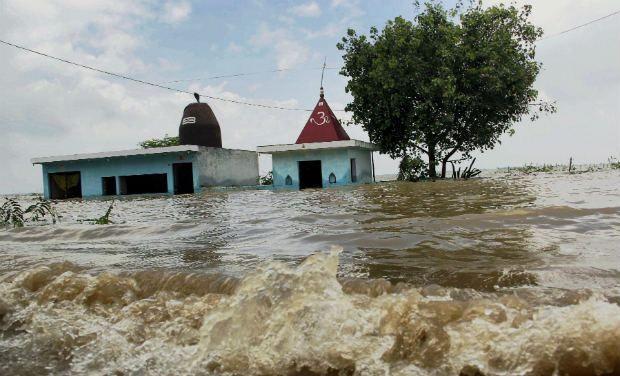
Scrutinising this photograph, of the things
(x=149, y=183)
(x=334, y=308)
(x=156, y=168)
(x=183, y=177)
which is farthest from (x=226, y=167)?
(x=334, y=308)

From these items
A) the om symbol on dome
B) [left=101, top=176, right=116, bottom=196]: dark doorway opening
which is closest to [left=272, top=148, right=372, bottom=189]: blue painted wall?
the om symbol on dome

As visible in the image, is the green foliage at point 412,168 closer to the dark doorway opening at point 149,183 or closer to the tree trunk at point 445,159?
the tree trunk at point 445,159

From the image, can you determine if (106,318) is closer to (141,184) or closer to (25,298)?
(25,298)

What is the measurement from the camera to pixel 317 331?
94.3 inches

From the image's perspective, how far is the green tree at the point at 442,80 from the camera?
60.8 feet

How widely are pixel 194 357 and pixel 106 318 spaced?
1007 mm

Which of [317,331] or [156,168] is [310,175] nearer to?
[156,168]

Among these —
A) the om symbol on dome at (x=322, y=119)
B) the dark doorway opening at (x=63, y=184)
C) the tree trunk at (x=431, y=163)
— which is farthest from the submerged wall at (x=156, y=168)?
the tree trunk at (x=431, y=163)

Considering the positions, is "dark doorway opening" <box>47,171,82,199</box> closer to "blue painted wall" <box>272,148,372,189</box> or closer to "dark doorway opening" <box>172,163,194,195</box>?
"dark doorway opening" <box>172,163,194,195</box>

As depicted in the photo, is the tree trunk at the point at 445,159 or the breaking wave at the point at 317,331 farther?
the tree trunk at the point at 445,159

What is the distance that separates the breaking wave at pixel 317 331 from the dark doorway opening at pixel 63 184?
21.3m

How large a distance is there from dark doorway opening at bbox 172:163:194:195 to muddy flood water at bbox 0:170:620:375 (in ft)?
53.0

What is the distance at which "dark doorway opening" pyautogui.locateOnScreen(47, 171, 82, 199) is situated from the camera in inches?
893

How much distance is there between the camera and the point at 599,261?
341cm
